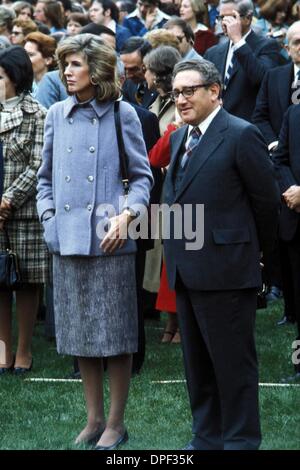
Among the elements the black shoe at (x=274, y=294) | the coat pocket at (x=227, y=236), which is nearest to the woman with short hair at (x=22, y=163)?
the coat pocket at (x=227, y=236)

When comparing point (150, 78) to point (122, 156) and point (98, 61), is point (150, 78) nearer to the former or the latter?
point (98, 61)

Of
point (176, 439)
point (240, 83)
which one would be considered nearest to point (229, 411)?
point (176, 439)

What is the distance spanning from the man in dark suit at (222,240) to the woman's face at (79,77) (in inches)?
23.3

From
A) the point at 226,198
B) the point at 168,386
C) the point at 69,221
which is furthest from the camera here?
the point at 168,386

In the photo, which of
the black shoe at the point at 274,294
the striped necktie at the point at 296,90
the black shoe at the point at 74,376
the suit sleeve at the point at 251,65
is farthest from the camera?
the black shoe at the point at 274,294

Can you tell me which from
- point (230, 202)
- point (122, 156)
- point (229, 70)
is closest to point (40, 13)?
point (229, 70)

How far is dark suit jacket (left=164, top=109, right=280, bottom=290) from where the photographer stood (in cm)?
653

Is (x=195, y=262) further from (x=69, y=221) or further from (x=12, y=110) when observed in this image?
(x=12, y=110)

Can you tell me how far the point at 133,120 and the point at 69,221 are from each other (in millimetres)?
711

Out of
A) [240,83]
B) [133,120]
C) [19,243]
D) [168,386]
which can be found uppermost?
[133,120]

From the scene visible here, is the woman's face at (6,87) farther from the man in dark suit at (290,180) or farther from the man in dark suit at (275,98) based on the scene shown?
the man in dark suit at (290,180)

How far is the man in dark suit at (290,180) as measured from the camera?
340 inches

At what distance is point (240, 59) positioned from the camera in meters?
10.7

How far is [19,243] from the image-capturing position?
30.7 ft
